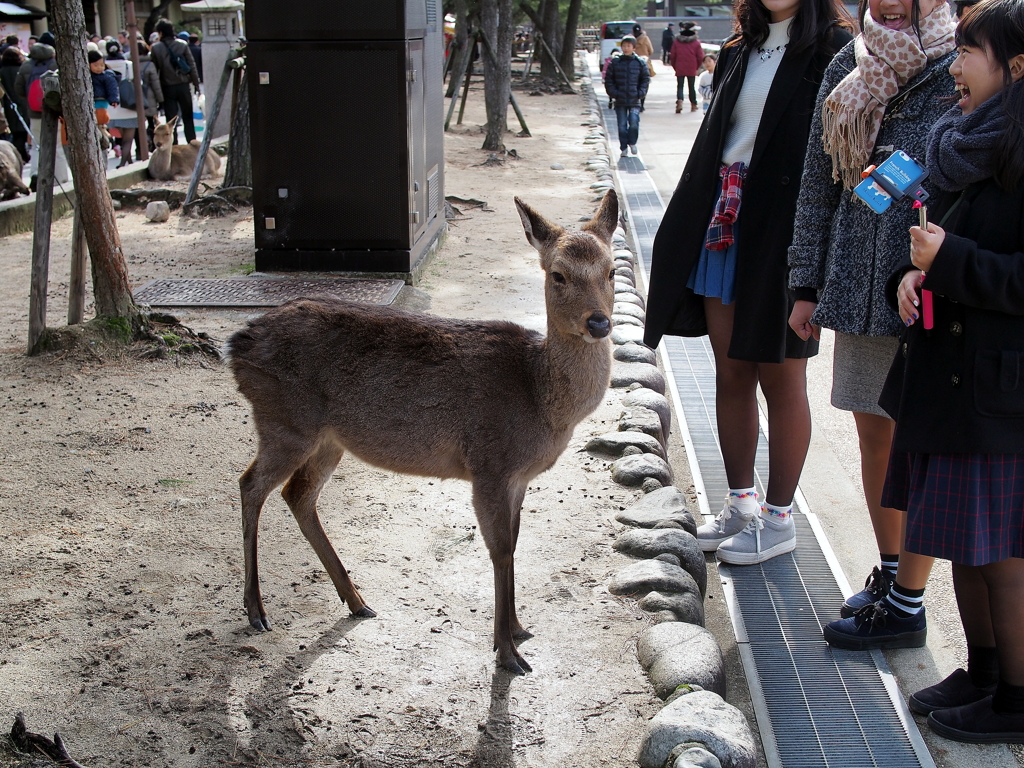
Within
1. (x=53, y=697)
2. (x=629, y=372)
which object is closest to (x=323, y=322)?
(x=53, y=697)

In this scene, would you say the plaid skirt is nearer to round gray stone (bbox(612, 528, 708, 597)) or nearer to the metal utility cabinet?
round gray stone (bbox(612, 528, 708, 597))

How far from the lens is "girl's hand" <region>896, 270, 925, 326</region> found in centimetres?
291

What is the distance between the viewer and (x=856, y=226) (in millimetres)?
3375

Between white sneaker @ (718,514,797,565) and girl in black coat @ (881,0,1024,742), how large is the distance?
46.4 inches

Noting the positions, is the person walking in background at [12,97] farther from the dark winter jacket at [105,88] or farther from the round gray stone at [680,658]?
the round gray stone at [680,658]

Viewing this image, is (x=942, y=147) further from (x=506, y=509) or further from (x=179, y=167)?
(x=179, y=167)

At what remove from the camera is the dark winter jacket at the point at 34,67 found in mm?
13250

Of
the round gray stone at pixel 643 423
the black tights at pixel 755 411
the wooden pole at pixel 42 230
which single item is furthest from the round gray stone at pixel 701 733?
the wooden pole at pixel 42 230

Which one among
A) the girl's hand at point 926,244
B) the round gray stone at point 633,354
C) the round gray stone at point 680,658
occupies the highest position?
the girl's hand at point 926,244

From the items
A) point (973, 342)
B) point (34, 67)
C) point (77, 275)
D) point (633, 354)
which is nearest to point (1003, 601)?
point (973, 342)

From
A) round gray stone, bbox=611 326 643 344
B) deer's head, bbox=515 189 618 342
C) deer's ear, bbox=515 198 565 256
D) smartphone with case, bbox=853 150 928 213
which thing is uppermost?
smartphone with case, bbox=853 150 928 213

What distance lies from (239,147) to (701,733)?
34.9 ft

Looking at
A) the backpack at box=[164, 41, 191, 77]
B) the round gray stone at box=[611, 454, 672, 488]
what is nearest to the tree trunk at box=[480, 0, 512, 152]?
the backpack at box=[164, 41, 191, 77]

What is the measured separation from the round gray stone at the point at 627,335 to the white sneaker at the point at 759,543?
2.49 m
